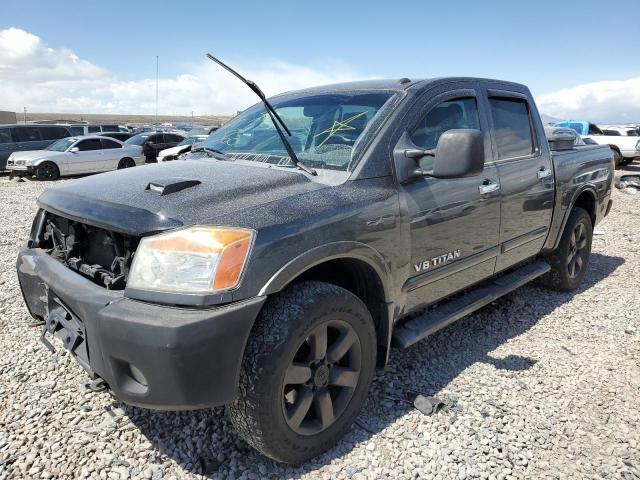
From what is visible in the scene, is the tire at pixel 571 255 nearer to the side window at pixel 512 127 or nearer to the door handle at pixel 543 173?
the door handle at pixel 543 173

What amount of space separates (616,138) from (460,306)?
59.6 ft

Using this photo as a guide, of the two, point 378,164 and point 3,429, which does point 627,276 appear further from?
point 3,429

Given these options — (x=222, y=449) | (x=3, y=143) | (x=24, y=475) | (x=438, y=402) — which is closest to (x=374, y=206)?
(x=438, y=402)

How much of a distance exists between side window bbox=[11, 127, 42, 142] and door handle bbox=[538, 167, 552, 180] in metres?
17.7

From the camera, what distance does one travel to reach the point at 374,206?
7.88 ft

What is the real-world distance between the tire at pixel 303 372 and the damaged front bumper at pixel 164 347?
0.38ft

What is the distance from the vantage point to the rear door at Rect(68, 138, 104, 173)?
1521 cm

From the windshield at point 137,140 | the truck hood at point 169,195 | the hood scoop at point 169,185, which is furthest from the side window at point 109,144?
the hood scoop at point 169,185

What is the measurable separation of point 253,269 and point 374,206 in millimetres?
787

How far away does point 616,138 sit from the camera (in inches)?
700

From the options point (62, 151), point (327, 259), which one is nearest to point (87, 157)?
point (62, 151)

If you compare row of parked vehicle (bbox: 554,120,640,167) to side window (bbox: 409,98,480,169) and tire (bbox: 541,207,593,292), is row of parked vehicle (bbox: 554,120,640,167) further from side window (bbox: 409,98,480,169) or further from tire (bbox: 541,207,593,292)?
side window (bbox: 409,98,480,169)

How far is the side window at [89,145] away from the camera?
15469 millimetres

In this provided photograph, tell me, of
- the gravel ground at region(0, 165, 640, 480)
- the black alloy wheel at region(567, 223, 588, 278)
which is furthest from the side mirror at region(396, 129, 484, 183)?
the black alloy wheel at region(567, 223, 588, 278)
